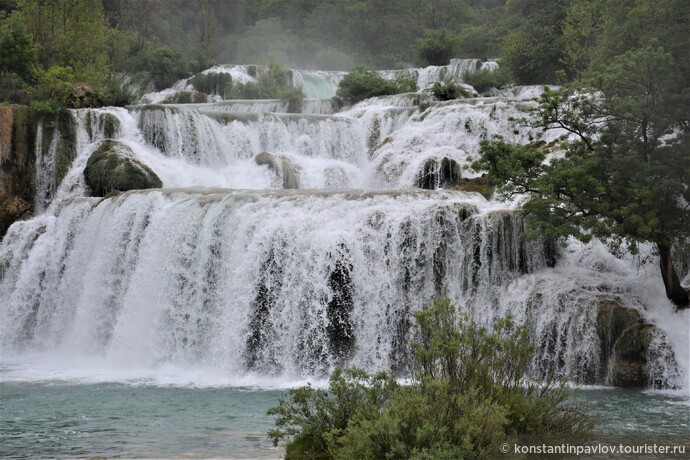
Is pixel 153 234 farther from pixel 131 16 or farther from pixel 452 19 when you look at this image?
pixel 452 19

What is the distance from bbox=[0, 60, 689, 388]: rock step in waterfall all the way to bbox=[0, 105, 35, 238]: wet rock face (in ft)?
7.51

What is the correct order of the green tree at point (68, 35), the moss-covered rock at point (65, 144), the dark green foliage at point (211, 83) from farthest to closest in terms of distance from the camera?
1. the dark green foliage at point (211, 83)
2. the green tree at point (68, 35)
3. the moss-covered rock at point (65, 144)

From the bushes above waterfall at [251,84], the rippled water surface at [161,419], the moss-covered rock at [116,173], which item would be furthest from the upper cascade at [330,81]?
the rippled water surface at [161,419]

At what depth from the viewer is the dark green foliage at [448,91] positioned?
26.4 metres

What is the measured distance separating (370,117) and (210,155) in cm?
512

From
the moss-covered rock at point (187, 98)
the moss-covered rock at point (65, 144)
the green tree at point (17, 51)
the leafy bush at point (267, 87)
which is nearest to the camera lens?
the moss-covered rock at point (65, 144)

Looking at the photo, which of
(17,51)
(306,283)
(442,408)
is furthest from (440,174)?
(17,51)

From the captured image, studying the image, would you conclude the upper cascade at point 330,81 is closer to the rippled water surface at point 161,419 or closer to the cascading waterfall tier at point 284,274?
the cascading waterfall tier at point 284,274

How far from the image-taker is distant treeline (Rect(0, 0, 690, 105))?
2420 cm

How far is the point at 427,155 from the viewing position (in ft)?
65.9

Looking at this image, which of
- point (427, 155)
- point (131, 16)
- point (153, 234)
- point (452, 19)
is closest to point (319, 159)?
point (427, 155)

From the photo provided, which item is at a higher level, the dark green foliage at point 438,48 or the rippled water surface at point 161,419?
the dark green foliage at point 438,48

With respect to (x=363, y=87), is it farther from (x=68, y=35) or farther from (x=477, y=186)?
(x=477, y=186)

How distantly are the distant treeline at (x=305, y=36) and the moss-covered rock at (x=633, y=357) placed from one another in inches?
185
